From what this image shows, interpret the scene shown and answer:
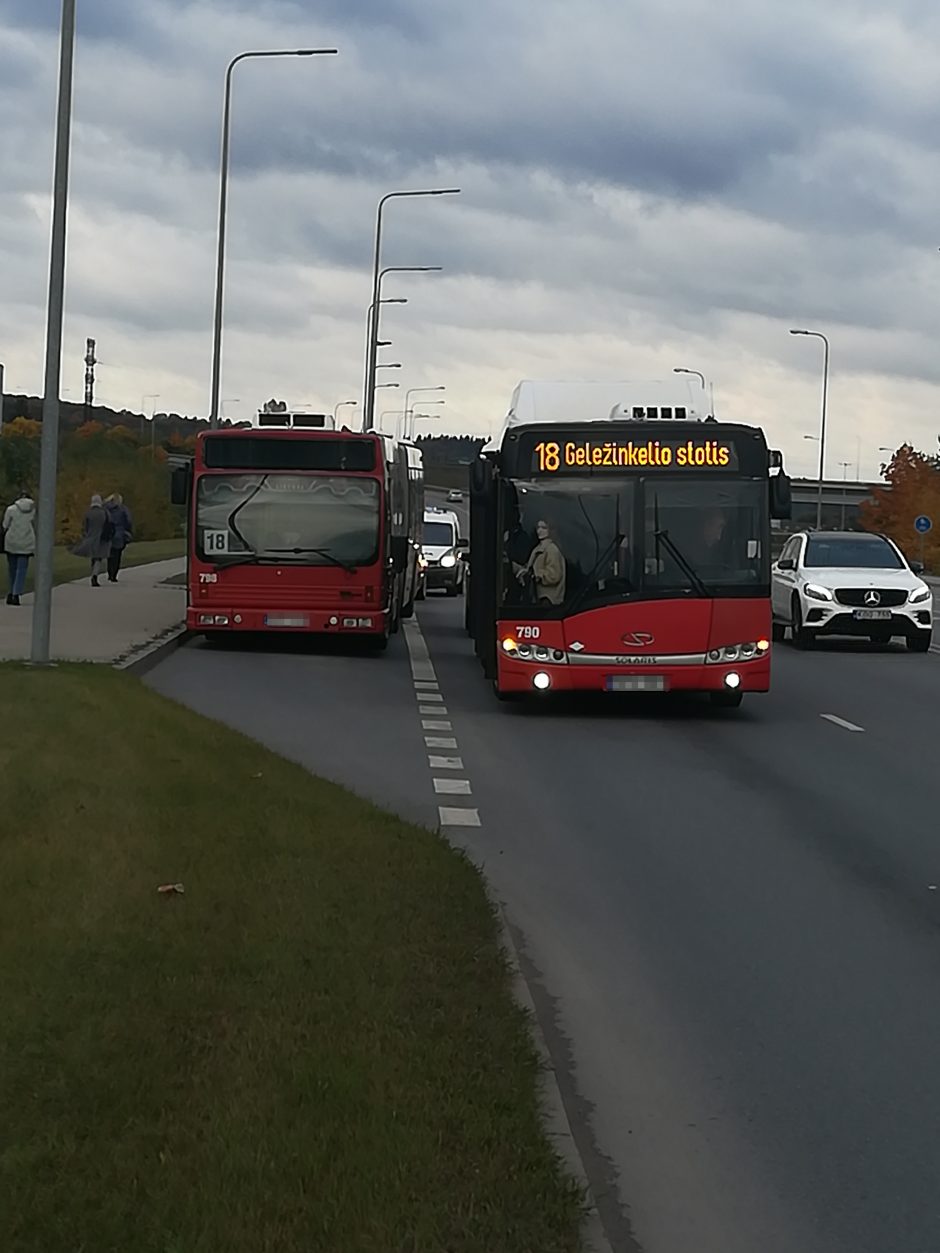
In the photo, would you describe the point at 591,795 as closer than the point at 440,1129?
No

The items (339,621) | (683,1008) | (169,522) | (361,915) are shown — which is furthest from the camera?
(169,522)

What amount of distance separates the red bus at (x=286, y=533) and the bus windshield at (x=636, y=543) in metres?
7.24

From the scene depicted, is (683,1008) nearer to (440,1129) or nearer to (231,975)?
(231,975)

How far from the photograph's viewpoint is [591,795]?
510 inches

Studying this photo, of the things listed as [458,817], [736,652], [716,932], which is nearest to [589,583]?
[736,652]

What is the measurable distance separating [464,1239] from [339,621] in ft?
68.8

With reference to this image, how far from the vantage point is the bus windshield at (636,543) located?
1805 centimetres

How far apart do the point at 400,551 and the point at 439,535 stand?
20224mm

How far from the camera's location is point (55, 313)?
17828mm

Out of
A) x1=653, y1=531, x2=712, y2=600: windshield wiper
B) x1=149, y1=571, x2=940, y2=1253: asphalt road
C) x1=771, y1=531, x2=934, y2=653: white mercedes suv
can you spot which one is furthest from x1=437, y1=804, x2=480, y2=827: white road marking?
x1=771, y1=531, x2=934, y2=653: white mercedes suv

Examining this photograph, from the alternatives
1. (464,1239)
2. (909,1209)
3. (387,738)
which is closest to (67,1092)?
(464,1239)

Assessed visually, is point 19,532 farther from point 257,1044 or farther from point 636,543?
point 257,1044

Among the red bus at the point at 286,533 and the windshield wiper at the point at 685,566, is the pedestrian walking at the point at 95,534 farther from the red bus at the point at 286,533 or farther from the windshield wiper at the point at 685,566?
the windshield wiper at the point at 685,566

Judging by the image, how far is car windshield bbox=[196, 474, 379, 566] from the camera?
25.2 meters
